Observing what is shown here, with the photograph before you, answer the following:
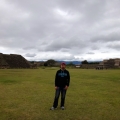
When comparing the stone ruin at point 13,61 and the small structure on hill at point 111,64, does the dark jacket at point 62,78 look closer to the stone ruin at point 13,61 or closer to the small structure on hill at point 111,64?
the stone ruin at point 13,61

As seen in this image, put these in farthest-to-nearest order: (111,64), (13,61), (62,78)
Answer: (111,64) < (13,61) < (62,78)

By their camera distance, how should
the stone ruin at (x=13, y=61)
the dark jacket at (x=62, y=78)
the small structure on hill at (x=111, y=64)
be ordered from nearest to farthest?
the dark jacket at (x=62, y=78) → the stone ruin at (x=13, y=61) → the small structure on hill at (x=111, y=64)

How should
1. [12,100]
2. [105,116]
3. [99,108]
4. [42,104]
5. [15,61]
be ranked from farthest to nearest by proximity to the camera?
[15,61], [12,100], [42,104], [99,108], [105,116]

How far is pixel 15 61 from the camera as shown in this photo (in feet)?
209

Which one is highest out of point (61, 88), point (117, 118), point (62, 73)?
point (62, 73)

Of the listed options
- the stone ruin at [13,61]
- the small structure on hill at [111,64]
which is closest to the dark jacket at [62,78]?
the stone ruin at [13,61]

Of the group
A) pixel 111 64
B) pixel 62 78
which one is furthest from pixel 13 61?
pixel 62 78

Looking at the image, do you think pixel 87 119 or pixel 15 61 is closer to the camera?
pixel 87 119

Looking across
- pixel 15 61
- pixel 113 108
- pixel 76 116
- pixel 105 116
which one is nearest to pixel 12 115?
pixel 76 116

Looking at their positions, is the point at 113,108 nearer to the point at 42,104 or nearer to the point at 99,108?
the point at 99,108

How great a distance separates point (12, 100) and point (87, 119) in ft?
14.4

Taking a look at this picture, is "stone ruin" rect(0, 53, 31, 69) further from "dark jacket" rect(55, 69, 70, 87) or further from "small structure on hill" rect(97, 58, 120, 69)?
"dark jacket" rect(55, 69, 70, 87)

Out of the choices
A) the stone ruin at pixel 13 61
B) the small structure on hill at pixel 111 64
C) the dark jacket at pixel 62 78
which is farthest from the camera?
the small structure on hill at pixel 111 64

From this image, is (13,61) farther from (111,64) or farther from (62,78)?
(62,78)
